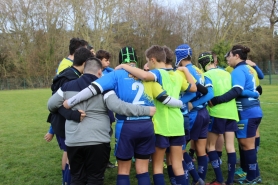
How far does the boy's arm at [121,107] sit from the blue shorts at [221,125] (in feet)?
5.45

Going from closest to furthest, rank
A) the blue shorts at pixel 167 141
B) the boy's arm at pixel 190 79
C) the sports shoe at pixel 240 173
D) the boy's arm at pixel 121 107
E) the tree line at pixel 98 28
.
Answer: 1. the boy's arm at pixel 121 107
2. the blue shorts at pixel 167 141
3. the boy's arm at pixel 190 79
4. the sports shoe at pixel 240 173
5. the tree line at pixel 98 28

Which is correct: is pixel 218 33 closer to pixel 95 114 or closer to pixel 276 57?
pixel 276 57

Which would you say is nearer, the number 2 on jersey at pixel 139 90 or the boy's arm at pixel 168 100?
the number 2 on jersey at pixel 139 90

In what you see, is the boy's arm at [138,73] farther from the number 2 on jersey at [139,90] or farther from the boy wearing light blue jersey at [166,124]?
the boy wearing light blue jersey at [166,124]

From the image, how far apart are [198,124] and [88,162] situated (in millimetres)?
1800

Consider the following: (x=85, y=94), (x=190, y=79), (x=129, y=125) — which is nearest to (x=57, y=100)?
(x=85, y=94)

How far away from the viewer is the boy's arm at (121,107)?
338 centimetres

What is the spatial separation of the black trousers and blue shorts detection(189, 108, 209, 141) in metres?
1.50

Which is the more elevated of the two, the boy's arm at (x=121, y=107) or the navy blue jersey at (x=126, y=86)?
the navy blue jersey at (x=126, y=86)

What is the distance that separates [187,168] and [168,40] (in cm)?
4263

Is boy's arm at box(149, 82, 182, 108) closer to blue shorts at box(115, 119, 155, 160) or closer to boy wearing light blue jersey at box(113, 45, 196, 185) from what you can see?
boy wearing light blue jersey at box(113, 45, 196, 185)

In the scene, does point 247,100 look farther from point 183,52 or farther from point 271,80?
A: point 271,80

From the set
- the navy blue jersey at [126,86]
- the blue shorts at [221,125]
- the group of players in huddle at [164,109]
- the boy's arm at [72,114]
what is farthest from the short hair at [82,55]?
the blue shorts at [221,125]

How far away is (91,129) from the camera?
3477 mm
